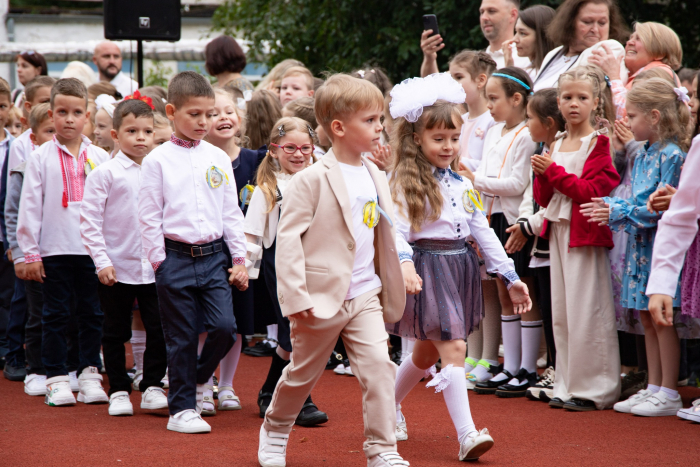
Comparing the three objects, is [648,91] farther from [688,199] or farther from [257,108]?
[257,108]

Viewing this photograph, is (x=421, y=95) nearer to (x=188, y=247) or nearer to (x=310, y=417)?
(x=188, y=247)

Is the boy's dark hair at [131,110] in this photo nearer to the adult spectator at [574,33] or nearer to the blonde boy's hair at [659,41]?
the adult spectator at [574,33]

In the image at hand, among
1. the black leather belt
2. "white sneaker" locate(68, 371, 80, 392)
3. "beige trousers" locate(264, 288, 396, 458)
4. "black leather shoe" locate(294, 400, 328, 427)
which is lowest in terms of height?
"white sneaker" locate(68, 371, 80, 392)

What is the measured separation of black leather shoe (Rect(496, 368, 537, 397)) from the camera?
545 cm

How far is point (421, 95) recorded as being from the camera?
167 inches

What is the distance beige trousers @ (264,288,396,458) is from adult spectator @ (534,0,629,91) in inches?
123

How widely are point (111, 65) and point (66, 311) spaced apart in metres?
4.64

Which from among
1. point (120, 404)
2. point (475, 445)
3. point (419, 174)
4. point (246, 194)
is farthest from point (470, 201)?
point (120, 404)

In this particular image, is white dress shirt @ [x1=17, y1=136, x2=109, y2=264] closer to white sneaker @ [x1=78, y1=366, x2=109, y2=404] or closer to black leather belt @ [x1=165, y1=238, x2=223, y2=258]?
white sneaker @ [x1=78, y1=366, x2=109, y2=404]

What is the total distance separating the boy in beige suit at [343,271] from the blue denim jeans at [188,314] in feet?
2.60

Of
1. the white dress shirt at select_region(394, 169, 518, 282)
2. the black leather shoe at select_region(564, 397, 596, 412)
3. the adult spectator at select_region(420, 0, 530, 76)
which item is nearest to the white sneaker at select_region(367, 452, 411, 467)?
the white dress shirt at select_region(394, 169, 518, 282)

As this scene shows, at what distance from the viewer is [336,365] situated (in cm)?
662

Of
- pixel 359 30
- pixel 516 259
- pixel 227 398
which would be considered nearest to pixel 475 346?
pixel 516 259

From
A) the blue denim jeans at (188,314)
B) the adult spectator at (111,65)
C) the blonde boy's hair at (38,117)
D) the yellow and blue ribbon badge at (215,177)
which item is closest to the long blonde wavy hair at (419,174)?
the yellow and blue ribbon badge at (215,177)
